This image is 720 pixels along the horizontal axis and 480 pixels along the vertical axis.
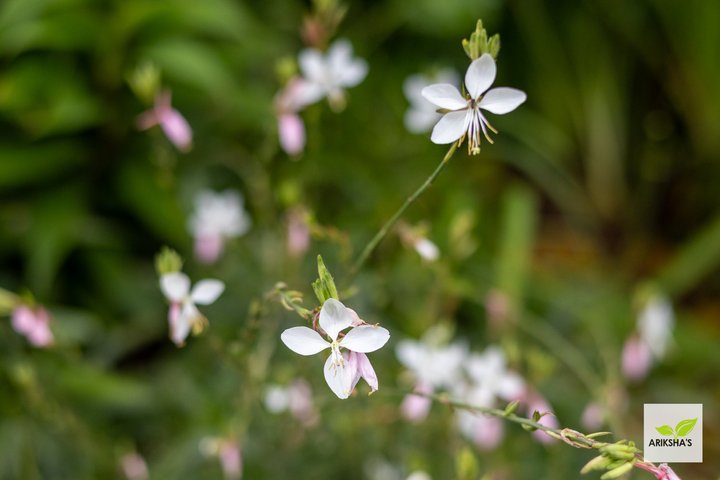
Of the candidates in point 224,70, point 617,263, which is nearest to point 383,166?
point 224,70

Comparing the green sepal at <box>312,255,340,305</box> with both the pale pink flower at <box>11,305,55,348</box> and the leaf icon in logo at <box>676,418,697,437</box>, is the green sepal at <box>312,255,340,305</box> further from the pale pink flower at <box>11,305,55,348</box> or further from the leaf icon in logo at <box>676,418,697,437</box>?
the pale pink flower at <box>11,305,55,348</box>

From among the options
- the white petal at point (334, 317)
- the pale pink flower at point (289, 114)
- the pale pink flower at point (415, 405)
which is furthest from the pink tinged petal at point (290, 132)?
the white petal at point (334, 317)

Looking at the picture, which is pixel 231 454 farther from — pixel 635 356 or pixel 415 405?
pixel 635 356

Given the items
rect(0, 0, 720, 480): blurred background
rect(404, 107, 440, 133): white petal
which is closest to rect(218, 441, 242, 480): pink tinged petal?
rect(0, 0, 720, 480): blurred background

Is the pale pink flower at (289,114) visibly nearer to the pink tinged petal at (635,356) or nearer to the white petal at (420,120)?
the white petal at (420,120)

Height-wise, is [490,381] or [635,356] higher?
[635,356]

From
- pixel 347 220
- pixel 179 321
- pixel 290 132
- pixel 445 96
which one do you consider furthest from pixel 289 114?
pixel 347 220

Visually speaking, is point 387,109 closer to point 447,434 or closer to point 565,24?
point 565,24
